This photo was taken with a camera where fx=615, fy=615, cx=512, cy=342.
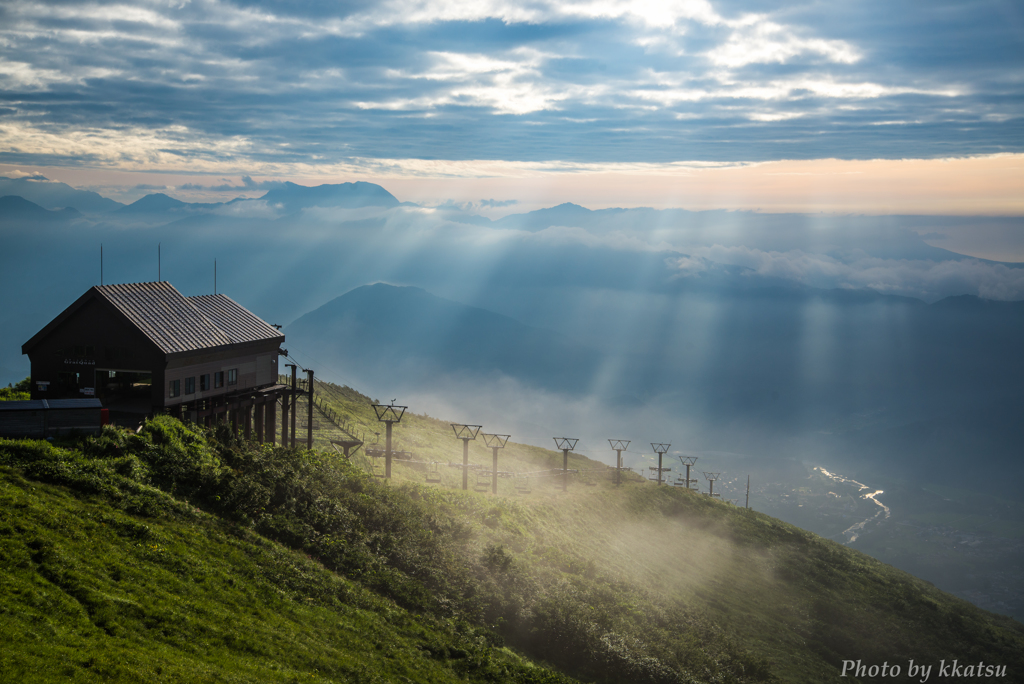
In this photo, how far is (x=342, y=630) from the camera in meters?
29.2

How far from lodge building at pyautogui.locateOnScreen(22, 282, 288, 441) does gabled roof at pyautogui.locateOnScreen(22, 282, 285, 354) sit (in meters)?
0.08

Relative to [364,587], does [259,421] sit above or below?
above

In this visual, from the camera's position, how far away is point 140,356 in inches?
1628

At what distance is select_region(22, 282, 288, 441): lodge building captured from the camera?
135 ft

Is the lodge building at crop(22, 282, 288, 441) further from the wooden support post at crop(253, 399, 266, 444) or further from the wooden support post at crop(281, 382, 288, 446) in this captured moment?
the wooden support post at crop(281, 382, 288, 446)

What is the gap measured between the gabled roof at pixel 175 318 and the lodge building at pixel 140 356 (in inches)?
3.0

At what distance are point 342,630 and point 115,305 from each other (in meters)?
27.9

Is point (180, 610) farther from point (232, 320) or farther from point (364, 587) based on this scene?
point (232, 320)

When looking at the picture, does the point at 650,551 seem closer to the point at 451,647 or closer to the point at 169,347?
the point at 451,647

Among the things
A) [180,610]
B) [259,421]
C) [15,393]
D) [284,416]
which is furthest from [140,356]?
[180,610]

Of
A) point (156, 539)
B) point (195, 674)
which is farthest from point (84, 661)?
point (156, 539)

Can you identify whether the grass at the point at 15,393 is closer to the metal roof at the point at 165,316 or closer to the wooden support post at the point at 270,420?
the metal roof at the point at 165,316

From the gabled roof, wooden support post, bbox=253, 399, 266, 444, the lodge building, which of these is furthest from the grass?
wooden support post, bbox=253, 399, 266, 444

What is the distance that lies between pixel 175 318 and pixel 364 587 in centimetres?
2507
